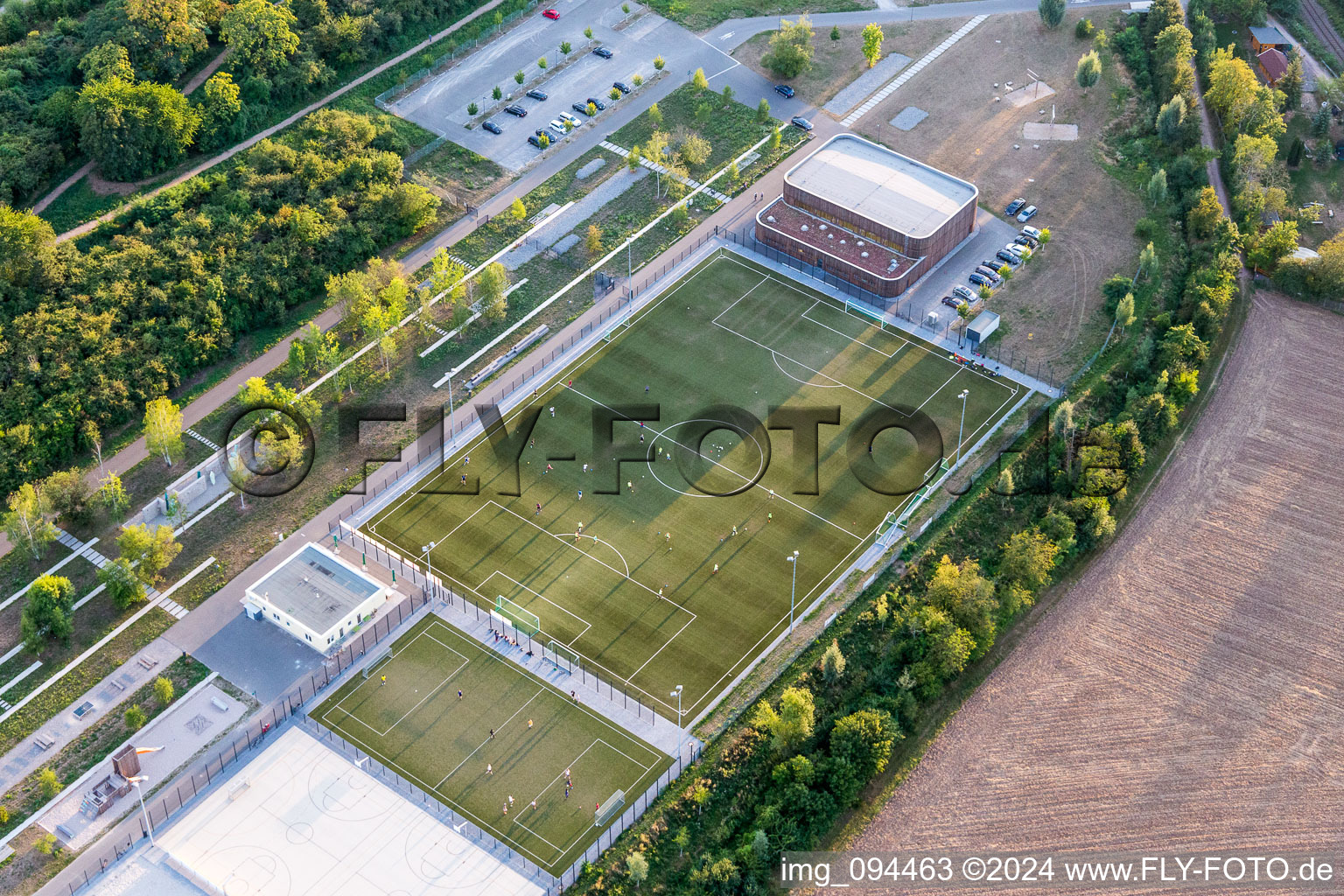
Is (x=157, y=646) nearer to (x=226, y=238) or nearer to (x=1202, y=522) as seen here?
(x=226, y=238)

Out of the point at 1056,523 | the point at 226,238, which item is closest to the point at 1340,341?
the point at 1056,523

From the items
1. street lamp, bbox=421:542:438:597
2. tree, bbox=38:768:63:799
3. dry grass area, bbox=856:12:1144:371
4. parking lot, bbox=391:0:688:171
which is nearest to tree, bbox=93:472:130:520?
tree, bbox=38:768:63:799

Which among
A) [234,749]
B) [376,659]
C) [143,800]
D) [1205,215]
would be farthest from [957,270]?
[143,800]

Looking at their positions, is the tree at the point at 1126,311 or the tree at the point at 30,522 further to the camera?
the tree at the point at 1126,311

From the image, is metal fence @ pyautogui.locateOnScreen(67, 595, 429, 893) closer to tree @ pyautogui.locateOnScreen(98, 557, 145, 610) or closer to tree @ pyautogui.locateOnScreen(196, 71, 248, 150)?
tree @ pyautogui.locateOnScreen(98, 557, 145, 610)

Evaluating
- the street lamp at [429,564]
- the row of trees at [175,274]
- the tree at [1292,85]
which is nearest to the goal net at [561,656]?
the street lamp at [429,564]

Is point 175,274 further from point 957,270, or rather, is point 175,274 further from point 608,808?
point 957,270

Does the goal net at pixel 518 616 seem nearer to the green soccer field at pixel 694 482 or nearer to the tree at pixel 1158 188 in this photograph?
the green soccer field at pixel 694 482

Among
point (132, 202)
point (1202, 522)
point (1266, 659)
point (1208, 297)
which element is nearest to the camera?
point (1266, 659)
